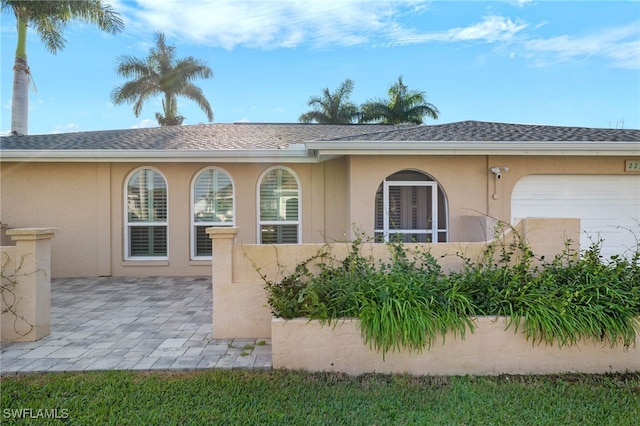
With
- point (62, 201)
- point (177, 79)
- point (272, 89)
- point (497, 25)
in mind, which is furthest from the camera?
point (177, 79)

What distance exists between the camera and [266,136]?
37.8 feet

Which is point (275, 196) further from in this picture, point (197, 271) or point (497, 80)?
point (497, 80)

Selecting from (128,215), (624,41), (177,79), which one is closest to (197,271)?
(128,215)

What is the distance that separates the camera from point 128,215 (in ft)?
30.6

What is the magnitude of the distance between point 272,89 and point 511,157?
48.8 feet

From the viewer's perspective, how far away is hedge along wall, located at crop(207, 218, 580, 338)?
16.3 feet

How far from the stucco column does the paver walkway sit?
0.43 m

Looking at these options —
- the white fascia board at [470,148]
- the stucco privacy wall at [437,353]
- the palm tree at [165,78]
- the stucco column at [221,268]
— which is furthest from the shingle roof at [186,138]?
the palm tree at [165,78]

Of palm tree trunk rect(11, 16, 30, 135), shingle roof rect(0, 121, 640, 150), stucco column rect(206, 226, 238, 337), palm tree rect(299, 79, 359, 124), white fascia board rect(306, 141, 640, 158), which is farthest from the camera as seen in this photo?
palm tree rect(299, 79, 359, 124)

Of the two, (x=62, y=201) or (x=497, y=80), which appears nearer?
(x=62, y=201)

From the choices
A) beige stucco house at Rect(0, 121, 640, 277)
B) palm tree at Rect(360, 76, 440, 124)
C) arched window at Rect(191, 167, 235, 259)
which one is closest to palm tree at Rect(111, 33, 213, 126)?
palm tree at Rect(360, 76, 440, 124)

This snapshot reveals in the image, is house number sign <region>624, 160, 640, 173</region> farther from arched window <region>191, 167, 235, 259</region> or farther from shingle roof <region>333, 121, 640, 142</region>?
arched window <region>191, 167, 235, 259</region>

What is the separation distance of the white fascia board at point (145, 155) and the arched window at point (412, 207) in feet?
7.58

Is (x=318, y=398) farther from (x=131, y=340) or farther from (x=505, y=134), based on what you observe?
(x=505, y=134)
